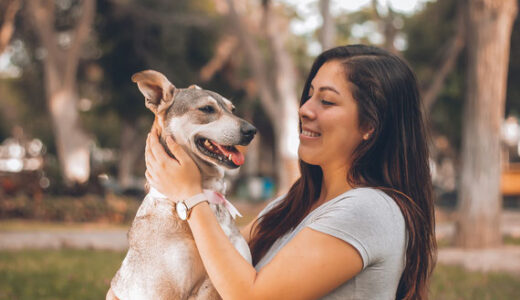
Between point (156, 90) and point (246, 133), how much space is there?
18.4 inches

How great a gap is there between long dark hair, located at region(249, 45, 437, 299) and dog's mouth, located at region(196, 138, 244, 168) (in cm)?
51

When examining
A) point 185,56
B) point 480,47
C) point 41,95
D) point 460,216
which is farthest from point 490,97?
point 41,95

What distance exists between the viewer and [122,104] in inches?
858

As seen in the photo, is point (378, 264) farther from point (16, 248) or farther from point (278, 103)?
point (278, 103)

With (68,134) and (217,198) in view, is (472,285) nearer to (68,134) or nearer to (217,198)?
(217,198)

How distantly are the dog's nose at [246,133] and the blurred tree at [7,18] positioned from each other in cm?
1520

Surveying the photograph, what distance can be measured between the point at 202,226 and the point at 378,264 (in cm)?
69

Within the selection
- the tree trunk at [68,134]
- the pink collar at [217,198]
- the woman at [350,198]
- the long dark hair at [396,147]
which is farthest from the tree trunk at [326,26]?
the pink collar at [217,198]

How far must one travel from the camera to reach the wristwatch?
7.05 ft

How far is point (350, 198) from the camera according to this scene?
2.15 m

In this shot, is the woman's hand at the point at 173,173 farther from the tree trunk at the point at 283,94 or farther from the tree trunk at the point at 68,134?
the tree trunk at the point at 68,134

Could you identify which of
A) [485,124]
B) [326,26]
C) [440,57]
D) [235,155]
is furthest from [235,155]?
[440,57]

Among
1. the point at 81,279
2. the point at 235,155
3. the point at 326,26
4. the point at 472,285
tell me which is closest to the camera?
the point at 235,155

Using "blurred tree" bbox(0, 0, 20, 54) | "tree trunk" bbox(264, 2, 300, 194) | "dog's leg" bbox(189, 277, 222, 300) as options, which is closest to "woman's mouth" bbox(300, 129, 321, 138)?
"dog's leg" bbox(189, 277, 222, 300)
